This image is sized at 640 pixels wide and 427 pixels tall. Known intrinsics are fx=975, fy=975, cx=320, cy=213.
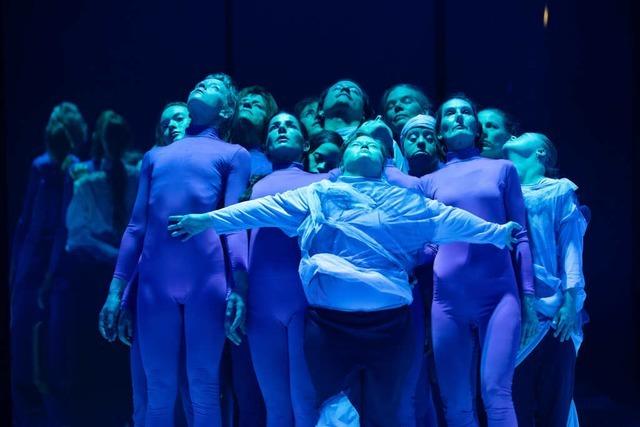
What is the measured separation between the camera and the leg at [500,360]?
388 cm

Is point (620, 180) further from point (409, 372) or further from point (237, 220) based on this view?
point (237, 220)

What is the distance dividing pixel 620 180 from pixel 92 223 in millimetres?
2891

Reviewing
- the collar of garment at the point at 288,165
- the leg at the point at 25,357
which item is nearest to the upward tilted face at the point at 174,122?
the collar of garment at the point at 288,165

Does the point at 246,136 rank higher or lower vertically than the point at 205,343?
higher

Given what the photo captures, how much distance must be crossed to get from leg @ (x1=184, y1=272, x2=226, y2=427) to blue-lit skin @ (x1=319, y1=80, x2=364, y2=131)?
3.31 ft

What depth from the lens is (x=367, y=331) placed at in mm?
3746

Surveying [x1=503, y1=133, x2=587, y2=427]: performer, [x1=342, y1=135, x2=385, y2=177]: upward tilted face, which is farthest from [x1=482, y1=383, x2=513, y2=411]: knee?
[x1=342, y1=135, x2=385, y2=177]: upward tilted face

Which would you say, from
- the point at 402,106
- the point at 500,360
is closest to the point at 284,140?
the point at 402,106

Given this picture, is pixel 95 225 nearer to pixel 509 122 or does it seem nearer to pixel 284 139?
pixel 284 139

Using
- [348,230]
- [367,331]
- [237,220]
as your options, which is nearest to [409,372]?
[367,331]

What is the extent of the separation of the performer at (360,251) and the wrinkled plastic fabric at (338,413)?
0.03 meters

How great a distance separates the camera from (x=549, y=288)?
4.30 m

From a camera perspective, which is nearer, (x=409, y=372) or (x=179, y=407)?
(x=409, y=372)

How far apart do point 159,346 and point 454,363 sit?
1209 mm
